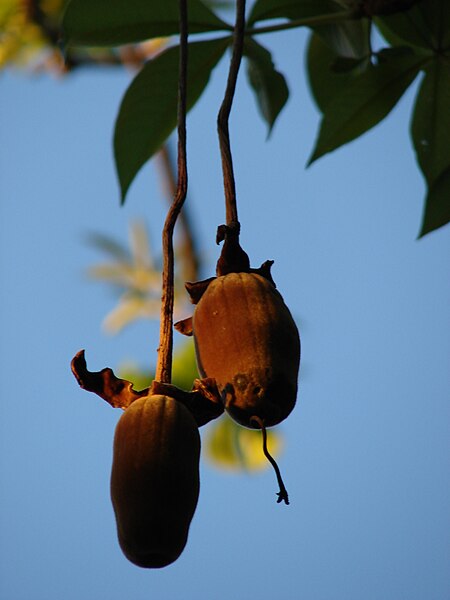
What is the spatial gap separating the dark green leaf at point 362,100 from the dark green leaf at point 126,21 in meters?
0.15

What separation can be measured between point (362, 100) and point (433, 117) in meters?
0.08

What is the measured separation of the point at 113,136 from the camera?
97 centimetres

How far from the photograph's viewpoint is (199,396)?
23.7 inches

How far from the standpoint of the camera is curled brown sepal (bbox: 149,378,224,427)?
1.94ft

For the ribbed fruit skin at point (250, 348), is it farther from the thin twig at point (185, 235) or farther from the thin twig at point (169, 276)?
the thin twig at point (185, 235)

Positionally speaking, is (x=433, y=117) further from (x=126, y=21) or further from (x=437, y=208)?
(x=126, y=21)

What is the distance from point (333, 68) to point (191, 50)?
15 cm

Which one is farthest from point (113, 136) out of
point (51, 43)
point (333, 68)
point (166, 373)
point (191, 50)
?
point (51, 43)

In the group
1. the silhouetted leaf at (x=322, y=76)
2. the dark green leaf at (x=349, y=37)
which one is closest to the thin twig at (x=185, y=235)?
the silhouetted leaf at (x=322, y=76)

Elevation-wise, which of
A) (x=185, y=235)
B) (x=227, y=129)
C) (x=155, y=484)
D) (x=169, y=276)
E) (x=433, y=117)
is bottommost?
(x=155, y=484)

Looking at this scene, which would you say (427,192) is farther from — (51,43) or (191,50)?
(51,43)

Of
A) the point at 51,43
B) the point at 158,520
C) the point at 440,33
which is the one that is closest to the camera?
the point at 158,520

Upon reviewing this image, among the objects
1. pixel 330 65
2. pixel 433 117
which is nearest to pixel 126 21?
pixel 330 65

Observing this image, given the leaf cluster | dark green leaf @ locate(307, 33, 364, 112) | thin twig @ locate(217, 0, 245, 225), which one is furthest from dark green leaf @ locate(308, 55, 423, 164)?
thin twig @ locate(217, 0, 245, 225)
